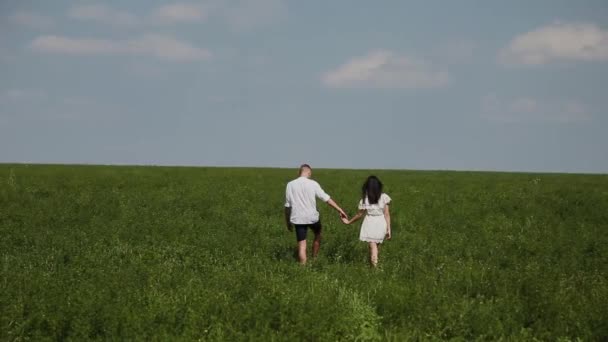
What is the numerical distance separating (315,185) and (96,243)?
518 centimetres

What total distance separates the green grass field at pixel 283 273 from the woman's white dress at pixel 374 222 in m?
0.66

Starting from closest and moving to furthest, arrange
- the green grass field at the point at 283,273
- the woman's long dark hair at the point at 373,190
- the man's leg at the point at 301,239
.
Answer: the green grass field at the point at 283,273 < the woman's long dark hair at the point at 373,190 < the man's leg at the point at 301,239

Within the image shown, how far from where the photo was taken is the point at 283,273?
397 inches

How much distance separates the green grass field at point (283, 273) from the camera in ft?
24.5

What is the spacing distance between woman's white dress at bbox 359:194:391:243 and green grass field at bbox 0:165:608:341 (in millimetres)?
664

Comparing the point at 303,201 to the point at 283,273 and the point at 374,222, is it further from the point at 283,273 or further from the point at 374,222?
the point at 283,273

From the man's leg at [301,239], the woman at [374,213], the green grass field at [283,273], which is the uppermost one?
the woman at [374,213]

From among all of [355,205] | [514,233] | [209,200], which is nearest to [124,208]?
[209,200]

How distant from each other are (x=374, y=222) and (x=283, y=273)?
2409mm

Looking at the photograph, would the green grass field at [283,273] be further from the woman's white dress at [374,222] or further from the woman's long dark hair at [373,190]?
the woman's long dark hair at [373,190]

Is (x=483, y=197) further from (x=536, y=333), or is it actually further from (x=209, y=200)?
(x=536, y=333)

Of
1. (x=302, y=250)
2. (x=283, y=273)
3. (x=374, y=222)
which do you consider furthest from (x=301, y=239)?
(x=283, y=273)

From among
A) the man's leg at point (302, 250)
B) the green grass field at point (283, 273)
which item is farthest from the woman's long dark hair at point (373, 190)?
the man's leg at point (302, 250)

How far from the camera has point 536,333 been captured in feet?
24.3
